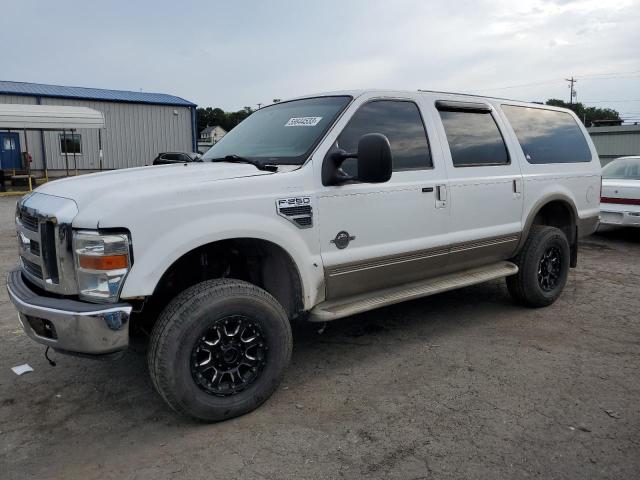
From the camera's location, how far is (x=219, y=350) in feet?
10.1

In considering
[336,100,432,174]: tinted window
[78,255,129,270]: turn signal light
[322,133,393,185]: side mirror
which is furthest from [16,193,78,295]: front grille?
[336,100,432,174]: tinted window

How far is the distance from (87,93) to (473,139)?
25482 millimetres

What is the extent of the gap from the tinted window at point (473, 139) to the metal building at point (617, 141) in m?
29.4

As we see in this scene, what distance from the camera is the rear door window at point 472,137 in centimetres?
439

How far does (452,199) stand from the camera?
4.24 metres

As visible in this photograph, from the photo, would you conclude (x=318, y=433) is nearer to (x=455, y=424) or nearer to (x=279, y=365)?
(x=279, y=365)

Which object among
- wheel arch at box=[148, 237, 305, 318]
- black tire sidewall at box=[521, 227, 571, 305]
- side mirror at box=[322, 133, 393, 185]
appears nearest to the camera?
side mirror at box=[322, 133, 393, 185]

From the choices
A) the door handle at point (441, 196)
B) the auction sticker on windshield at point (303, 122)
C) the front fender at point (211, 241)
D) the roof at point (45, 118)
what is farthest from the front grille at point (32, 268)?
the roof at point (45, 118)

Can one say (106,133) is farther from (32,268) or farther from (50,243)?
(50,243)

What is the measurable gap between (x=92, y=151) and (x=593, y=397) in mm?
25795

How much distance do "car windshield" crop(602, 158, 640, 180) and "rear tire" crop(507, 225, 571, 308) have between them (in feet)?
15.7

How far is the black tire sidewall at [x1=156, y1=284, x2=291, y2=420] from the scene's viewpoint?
289 centimetres

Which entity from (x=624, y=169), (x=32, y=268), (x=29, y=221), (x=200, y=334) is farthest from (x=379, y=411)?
(x=624, y=169)

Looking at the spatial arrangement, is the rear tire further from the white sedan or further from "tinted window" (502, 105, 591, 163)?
the white sedan
